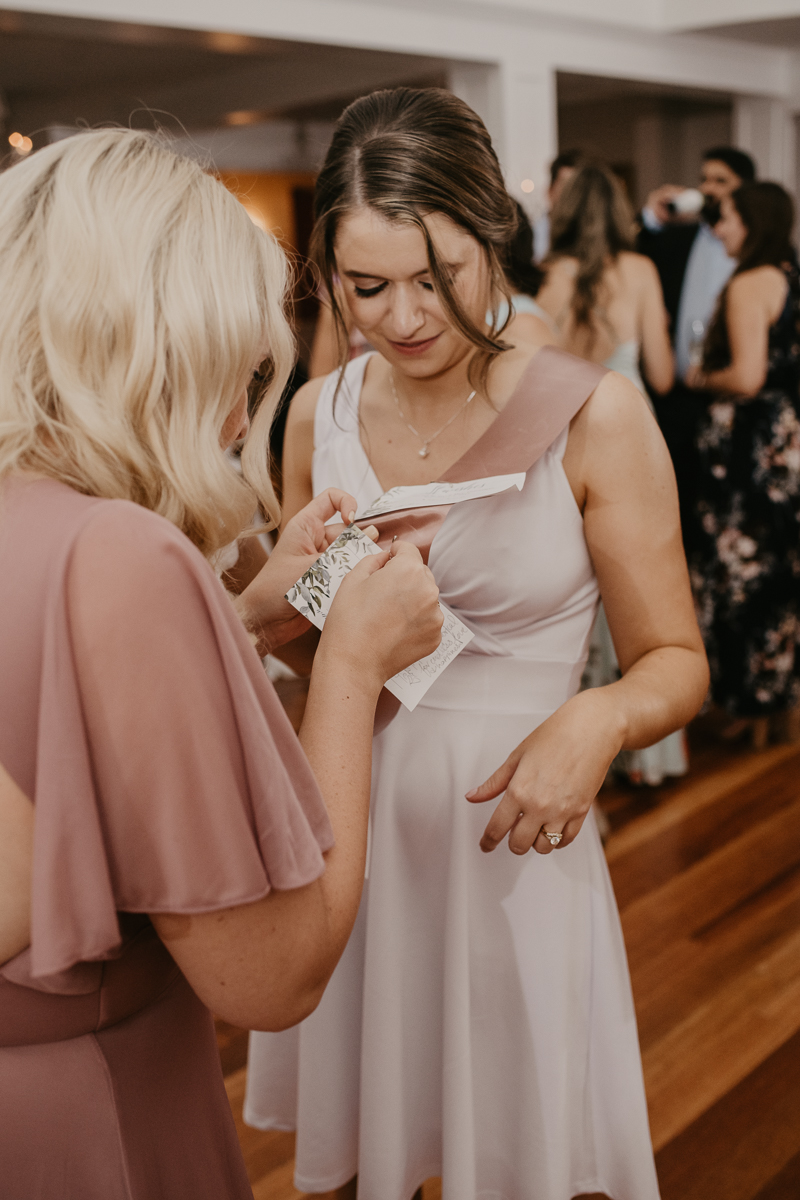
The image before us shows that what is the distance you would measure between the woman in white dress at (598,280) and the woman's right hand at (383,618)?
2.72 m

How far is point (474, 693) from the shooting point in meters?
1.35

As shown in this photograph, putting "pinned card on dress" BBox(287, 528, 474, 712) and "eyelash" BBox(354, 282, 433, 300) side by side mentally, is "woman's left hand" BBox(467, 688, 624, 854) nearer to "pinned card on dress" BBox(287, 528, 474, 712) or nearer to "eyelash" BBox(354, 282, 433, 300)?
"pinned card on dress" BBox(287, 528, 474, 712)

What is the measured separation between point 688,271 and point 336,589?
4.26 meters

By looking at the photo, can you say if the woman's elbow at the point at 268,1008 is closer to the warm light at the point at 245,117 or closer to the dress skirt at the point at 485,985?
the dress skirt at the point at 485,985

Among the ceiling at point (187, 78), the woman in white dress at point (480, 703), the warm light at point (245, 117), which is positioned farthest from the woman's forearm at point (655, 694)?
the warm light at point (245, 117)

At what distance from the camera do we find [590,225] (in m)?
3.65

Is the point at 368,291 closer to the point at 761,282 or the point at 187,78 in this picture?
the point at 761,282

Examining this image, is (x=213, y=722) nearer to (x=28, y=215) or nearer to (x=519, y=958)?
(x=28, y=215)

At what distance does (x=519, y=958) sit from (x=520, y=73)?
530 cm

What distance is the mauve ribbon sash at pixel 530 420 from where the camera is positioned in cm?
122

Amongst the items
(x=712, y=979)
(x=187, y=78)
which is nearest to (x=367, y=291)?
(x=712, y=979)

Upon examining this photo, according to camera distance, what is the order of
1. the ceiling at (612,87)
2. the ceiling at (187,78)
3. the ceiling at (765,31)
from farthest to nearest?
1. the ceiling at (612,87)
2. the ceiling at (765,31)
3. the ceiling at (187,78)

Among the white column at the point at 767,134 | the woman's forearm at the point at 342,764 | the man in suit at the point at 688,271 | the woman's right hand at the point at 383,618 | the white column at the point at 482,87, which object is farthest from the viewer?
the white column at the point at 767,134

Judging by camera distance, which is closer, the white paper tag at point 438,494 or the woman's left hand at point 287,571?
the white paper tag at point 438,494
